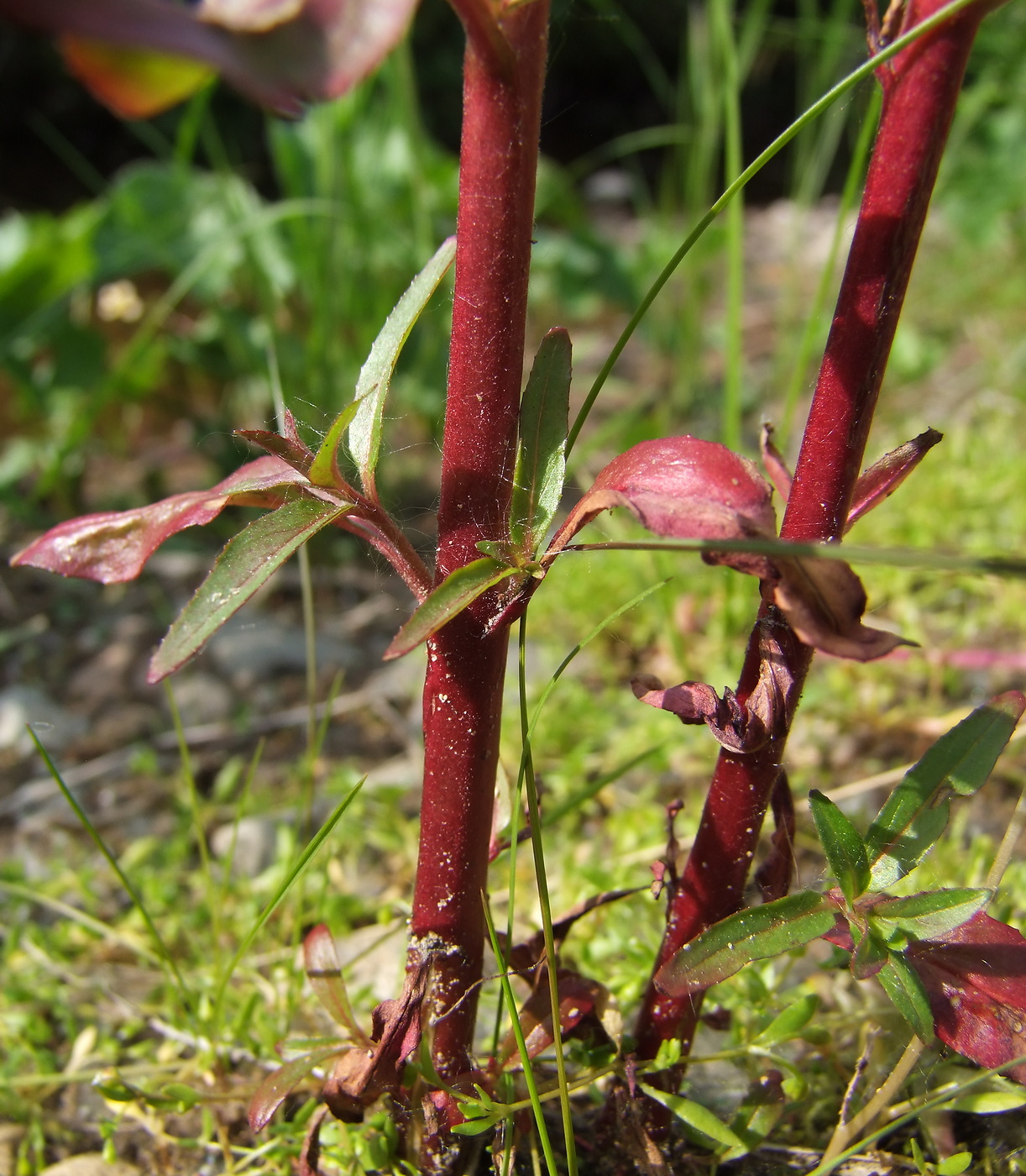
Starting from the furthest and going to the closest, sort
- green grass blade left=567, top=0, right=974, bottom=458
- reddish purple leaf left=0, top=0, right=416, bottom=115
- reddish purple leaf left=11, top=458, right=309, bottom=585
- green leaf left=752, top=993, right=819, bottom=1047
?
green leaf left=752, top=993, right=819, bottom=1047
reddish purple leaf left=11, top=458, right=309, bottom=585
green grass blade left=567, top=0, right=974, bottom=458
reddish purple leaf left=0, top=0, right=416, bottom=115

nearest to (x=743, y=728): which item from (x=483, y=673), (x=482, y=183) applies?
(x=483, y=673)

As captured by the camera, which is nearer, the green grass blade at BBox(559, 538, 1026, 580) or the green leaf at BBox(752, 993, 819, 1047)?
the green grass blade at BBox(559, 538, 1026, 580)

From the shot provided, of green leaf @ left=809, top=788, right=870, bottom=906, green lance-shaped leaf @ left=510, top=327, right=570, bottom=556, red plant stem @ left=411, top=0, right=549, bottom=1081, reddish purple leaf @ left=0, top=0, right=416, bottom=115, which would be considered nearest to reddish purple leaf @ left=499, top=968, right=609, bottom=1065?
red plant stem @ left=411, top=0, right=549, bottom=1081

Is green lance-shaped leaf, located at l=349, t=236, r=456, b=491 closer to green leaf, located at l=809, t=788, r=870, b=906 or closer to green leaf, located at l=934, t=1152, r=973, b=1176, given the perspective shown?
green leaf, located at l=809, t=788, r=870, b=906

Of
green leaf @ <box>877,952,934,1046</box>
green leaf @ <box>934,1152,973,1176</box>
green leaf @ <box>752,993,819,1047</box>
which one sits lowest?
green leaf @ <box>934,1152,973,1176</box>

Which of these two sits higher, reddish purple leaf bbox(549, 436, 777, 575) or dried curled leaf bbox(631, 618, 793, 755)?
reddish purple leaf bbox(549, 436, 777, 575)

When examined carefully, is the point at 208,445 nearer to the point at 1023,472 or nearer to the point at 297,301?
the point at 297,301

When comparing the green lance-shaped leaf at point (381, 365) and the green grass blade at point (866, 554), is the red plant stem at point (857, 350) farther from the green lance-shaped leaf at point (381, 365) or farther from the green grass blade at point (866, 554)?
the green lance-shaped leaf at point (381, 365)
